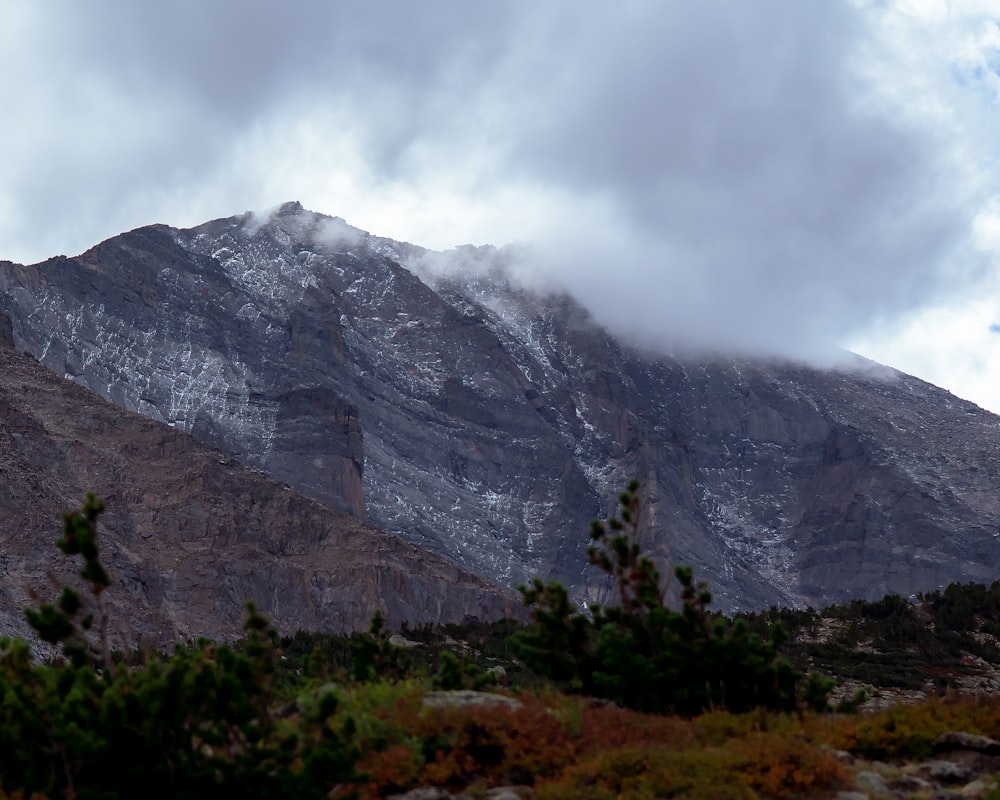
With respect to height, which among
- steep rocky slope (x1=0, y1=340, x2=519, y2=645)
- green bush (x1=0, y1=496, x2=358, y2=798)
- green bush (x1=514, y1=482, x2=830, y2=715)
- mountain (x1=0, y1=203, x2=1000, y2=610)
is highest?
mountain (x1=0, y1=203, x2=1000, y2=610)

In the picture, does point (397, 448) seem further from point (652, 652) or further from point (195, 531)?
point (652, 652)

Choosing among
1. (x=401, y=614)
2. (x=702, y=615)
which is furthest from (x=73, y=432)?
(x=702, y=615)

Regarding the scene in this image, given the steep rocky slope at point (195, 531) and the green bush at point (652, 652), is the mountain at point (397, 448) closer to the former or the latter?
the steep rocky slope at point (195, 531)

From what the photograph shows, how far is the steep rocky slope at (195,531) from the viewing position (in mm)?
91438

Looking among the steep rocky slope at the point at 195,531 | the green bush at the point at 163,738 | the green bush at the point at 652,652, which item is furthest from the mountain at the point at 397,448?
the green bush at the point at 163,738

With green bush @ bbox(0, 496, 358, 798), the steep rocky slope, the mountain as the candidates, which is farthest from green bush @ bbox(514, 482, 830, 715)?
the mountain

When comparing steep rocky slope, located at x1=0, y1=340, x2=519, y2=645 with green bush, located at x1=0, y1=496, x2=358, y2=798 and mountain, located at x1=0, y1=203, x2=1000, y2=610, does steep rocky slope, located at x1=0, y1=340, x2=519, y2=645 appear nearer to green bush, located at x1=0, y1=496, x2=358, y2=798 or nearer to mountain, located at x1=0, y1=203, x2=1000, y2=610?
mountain, located at x1=0, y1=203, x2=1000, y2=610

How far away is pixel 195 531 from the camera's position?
103 meters

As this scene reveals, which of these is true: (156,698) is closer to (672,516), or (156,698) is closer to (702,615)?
(702,615)

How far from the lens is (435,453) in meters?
183

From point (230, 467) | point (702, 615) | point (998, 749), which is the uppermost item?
point (230, 467)

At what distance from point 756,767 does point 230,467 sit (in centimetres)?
10394

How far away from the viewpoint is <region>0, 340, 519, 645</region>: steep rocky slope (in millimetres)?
91438

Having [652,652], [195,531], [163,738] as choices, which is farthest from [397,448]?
[163,738]
